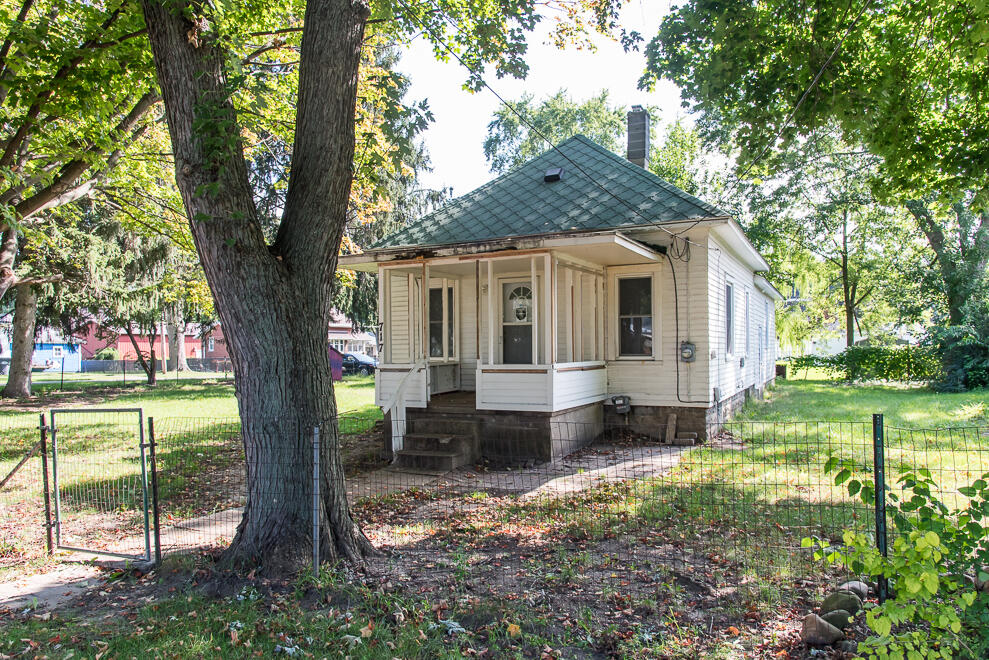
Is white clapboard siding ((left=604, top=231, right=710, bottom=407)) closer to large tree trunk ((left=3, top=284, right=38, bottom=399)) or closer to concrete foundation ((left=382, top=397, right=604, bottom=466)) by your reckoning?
concrete foundation ((left=382, top=397, right=604, bottom=466))

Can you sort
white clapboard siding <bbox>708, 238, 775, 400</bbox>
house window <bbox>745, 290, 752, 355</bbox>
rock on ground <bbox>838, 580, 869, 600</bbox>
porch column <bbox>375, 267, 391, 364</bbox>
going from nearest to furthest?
rock on ground <bbox>838, 580, 869, 600</bbox>, porch column <bbox>375, 267, 391, 364</bbox>, white clapboard siding <bbox>708, 238, 775, 400</bbox>, house window <bbox>745, 290, 752, 355</bbox>

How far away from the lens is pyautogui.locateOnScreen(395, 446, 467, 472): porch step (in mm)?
9688

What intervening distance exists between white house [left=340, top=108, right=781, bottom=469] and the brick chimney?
191cm

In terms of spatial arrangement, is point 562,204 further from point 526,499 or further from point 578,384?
point 526,499

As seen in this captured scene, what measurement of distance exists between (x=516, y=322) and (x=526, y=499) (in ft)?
16.2

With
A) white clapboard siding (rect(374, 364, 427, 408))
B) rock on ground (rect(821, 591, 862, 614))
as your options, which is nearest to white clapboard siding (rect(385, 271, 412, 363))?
white clapboard siding (rect(374, 364, 427, 408))

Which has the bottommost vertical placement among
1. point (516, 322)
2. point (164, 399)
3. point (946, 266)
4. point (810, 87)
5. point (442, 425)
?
point (164, 399)

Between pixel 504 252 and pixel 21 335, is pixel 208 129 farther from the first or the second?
pixel 21 335

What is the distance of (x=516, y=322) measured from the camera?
478 inches

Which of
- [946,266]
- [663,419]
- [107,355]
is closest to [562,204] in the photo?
[663,419]

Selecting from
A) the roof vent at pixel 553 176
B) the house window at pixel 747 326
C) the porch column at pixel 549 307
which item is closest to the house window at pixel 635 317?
the porch column at pixel 549 307

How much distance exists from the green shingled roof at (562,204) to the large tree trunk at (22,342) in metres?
16.3

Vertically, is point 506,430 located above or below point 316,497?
below

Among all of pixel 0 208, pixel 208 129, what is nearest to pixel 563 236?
pixel 208 129
